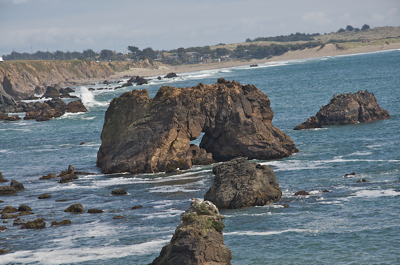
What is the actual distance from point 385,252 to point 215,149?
22795 millimetres

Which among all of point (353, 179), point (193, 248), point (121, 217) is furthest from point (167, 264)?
point (353, 179)

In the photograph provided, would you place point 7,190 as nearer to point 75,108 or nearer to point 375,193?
point 375,193

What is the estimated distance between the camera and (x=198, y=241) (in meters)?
14.3

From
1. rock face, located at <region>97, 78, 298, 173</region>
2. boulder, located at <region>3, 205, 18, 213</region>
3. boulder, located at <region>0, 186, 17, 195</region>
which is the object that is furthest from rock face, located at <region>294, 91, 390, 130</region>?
boulder, located at <region>3, 205, 18, 213</region>

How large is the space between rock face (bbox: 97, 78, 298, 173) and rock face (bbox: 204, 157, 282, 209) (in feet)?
33.4

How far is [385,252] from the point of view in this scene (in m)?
18.7

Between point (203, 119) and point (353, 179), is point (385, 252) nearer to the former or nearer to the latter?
point (353, 179)

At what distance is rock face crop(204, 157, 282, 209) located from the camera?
85.0ft

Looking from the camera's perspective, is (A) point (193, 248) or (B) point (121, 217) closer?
(A) point (193, 248)

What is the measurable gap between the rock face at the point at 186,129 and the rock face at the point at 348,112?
14516 millimetres

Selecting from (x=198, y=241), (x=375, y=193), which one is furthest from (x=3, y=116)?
(x=198, y=241)

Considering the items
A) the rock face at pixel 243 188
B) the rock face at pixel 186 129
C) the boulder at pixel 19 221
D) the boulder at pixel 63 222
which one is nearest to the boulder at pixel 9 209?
the boulder at pixel 19 221

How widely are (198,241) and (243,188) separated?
12338mm

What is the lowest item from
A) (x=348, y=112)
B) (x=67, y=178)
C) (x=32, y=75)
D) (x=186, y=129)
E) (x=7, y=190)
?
(x=7, y=190)
